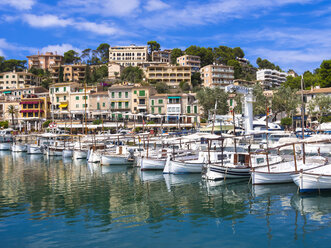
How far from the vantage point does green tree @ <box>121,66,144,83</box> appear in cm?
12343

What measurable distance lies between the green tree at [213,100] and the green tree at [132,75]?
40.9 meters

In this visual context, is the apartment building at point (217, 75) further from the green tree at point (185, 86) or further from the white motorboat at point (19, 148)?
the white motorboat at point (19, 148)

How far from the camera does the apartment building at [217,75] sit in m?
118

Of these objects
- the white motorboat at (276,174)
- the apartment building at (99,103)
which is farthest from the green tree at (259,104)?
the white motorboat at (276,174)

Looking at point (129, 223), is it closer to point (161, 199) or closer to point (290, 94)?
point (161, 199)

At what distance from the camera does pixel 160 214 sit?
19.6 meters

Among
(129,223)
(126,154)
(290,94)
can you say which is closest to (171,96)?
(290,94)

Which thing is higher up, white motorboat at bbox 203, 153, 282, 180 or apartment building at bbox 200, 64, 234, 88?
apartment building at bbox 200, 64, 234, 88

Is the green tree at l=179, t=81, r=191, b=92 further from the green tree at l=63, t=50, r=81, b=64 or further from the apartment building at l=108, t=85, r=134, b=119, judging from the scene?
the green tree at l=63, t=50, r=81, b=64

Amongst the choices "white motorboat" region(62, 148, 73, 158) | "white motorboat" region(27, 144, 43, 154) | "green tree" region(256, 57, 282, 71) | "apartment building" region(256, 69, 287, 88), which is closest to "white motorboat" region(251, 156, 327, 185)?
"white motorboat" region(62, 148, 73, 158)

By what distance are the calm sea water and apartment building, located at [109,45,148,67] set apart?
12884cm

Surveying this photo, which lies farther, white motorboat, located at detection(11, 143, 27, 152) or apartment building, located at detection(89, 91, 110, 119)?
apartment building, located at detection(89, 91, 110, 119)

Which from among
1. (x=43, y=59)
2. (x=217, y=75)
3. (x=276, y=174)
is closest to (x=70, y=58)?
(x=43, y=59)

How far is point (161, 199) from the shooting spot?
77.8 ft
